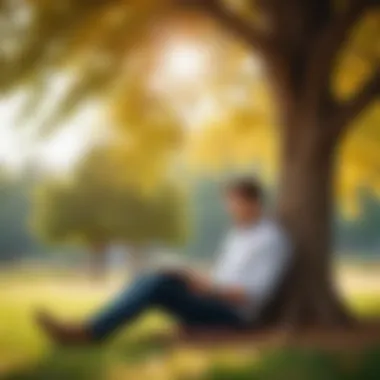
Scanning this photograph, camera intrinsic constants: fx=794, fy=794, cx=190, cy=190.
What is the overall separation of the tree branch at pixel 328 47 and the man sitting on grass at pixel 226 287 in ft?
0.72

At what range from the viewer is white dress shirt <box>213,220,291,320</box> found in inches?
55.9

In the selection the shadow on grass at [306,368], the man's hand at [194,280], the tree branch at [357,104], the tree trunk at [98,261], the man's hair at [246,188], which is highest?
the tree branch at [357,104]

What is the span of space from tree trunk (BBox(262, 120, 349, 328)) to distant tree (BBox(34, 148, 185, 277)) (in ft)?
0.69

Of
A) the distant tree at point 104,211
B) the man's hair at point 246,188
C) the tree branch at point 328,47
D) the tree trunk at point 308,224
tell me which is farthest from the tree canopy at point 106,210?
the tree branch at point 328,47

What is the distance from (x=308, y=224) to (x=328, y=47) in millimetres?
330

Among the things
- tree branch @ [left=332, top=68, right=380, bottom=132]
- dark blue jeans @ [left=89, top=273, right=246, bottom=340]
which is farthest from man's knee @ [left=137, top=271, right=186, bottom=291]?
tree branch @ [left=332, top=68, right=380, bottom=132]

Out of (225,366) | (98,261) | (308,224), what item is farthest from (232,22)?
(225,366)

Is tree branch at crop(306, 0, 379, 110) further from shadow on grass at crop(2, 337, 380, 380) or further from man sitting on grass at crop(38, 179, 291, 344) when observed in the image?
shadow on grass at crop(2, 337, 380, 380)

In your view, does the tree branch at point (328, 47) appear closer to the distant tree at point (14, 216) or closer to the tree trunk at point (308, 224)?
the tree trunk at point (308, 224)

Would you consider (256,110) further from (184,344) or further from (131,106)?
(184,344)

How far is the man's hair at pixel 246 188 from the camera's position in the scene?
143 centimetres

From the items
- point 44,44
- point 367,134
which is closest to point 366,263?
point 367,134

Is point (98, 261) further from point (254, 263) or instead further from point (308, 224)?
point (308, 224)

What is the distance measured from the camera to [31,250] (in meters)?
1.40
